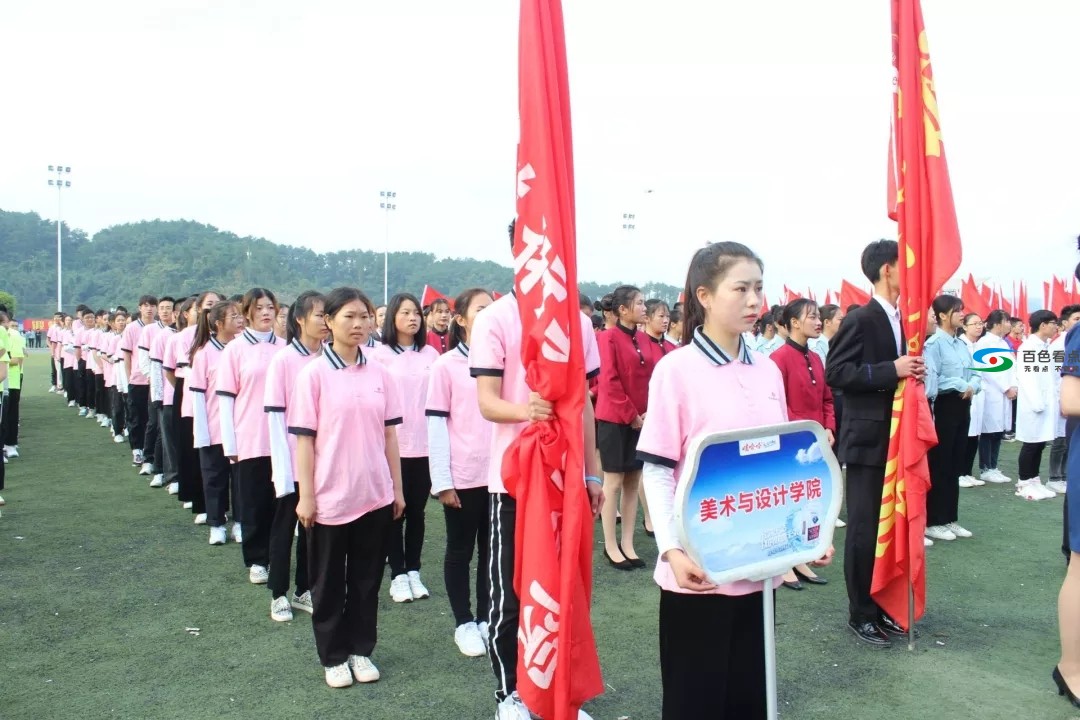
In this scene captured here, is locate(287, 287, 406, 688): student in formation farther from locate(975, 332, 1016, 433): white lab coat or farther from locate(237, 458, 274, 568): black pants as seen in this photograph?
locate(975, 332, 1016, 433): white lab coat

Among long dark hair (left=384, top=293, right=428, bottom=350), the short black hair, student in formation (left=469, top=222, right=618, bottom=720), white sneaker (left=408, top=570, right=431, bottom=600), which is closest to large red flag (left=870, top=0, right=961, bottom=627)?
the short black hair

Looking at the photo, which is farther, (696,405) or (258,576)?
(258,576)

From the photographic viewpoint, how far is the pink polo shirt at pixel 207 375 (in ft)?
19.2

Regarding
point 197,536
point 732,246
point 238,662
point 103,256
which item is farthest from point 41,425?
point 103,256

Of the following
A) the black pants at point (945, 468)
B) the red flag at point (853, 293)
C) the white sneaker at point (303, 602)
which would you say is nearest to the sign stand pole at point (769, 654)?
the white sneaker at point (303, 602)

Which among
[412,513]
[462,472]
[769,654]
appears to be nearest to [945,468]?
[412,513]

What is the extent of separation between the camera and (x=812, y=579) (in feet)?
17.2

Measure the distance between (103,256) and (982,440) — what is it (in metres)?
71.0

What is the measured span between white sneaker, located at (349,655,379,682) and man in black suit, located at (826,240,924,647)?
8.12 ft

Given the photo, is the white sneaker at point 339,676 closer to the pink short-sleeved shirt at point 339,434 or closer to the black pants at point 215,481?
the pink short-sleeved shirt at point 339,434

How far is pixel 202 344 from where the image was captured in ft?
19.6

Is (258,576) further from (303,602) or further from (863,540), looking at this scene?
(863,540)

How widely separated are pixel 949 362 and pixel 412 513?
4575 mm

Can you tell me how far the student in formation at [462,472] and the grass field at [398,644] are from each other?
0.22 metres
